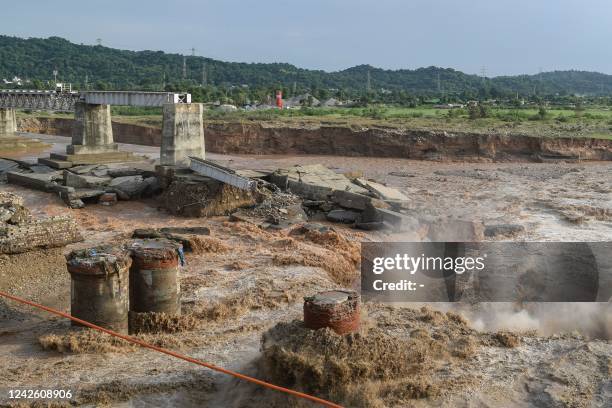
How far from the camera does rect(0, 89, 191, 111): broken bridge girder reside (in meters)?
22.6

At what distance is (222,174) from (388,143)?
19762mm

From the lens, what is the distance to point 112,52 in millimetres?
184375

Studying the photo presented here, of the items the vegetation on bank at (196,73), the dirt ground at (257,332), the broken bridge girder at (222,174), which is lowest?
the dirt ground at (257,332)

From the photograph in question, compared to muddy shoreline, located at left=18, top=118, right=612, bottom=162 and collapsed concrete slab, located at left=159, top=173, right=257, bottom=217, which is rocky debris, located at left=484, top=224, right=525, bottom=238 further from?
muddy shoreline, located at left=18, top=118, right=612, bottom=162

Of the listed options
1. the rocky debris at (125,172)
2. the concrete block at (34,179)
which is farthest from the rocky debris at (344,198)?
the concrete block at (34,179)

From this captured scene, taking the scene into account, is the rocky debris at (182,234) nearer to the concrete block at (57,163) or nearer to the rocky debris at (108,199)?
the rocky debris at (108,199)

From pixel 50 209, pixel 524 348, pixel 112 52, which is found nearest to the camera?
pixel 524 348

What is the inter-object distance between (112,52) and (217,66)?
34.1 metres

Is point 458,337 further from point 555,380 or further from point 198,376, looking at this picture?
point 198,376

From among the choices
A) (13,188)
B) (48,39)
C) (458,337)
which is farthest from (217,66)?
(458,337)

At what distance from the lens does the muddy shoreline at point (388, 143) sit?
112 feet

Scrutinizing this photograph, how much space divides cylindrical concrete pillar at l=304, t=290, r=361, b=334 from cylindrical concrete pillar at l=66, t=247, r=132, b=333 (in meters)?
2.82

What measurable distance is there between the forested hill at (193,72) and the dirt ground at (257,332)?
118 metres

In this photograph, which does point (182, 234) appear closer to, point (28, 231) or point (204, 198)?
point (204, 198)
